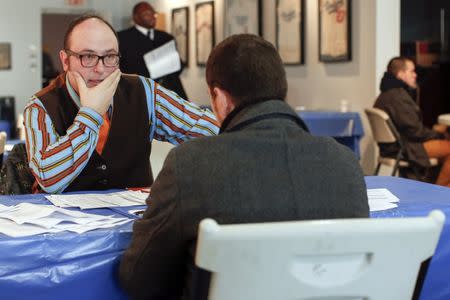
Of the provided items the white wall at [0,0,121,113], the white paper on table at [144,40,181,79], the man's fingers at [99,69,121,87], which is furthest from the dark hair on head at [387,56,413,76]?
the white wall at [0,0,121,113]

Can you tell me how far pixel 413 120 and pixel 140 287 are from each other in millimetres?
5809

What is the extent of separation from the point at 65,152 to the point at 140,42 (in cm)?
579

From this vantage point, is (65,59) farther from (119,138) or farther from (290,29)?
(290,29)

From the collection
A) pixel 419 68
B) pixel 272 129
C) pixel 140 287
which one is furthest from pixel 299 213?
pixel 419 68

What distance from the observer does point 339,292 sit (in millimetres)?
1610

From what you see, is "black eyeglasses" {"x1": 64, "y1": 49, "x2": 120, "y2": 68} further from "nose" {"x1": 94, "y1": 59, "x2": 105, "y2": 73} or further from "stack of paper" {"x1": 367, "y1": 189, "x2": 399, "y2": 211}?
"stack of paper" {"x1": 367, "y1": 189, "x2": 399, "y2": 211}

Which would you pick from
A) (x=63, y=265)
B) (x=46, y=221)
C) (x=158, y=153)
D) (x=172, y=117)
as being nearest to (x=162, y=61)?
(x=158, y=153)

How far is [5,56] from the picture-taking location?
1201cm

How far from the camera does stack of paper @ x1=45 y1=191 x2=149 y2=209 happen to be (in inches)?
93.4

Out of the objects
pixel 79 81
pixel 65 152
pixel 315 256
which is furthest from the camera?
pixel 79 81

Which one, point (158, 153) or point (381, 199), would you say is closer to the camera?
point (381, 199)

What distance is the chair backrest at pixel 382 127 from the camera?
23.2 ft

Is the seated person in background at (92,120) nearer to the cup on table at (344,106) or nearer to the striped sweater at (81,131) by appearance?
the striped sweater at (81,131)

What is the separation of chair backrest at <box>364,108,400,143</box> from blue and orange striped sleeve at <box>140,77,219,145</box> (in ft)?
13.4
